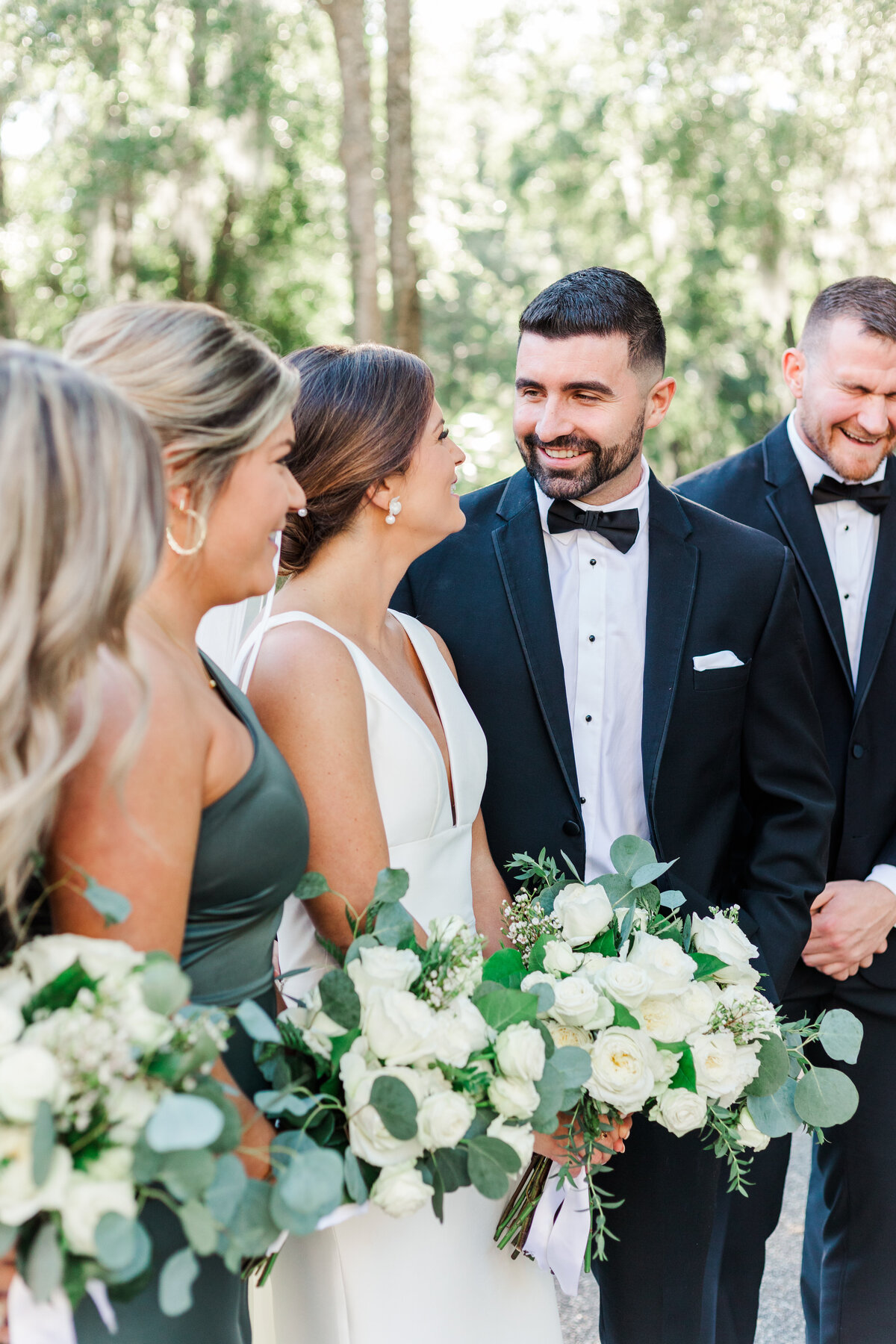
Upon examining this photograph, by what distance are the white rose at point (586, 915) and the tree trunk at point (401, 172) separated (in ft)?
24.1

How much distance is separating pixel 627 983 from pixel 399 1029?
46 cm

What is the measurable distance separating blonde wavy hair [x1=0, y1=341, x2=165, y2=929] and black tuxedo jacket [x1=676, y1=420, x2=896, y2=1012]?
2.17m

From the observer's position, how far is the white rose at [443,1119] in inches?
64.3

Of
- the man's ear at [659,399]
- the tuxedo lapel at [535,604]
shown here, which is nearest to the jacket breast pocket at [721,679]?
the tuxedo lapel at [535,604]

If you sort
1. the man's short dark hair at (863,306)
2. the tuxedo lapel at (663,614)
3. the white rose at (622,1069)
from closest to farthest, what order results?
the white rose at (622,1069) → the tuxedo lapel at (663,614) → the man's short dark hair at (863,306)

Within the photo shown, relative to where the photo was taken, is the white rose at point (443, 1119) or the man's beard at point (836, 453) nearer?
the white rose at point (443, 1119)

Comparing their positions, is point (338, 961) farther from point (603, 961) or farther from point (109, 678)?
point (109, 678)

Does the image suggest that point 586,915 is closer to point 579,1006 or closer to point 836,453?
point 579,1006

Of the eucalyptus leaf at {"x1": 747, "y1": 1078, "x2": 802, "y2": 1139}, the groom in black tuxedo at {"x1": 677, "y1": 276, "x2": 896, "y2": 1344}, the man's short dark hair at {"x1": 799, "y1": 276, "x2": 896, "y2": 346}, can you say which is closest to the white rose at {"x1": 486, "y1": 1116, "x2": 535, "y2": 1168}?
the eucalyptus leaf at {"x1": 747, "y1": 1078, "x2": 802, "y2": 1139}

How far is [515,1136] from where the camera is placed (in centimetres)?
171

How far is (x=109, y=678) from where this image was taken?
153 cm

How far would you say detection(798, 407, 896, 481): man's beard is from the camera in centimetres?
319

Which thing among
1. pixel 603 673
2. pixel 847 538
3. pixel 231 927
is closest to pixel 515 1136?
pixel 231 927

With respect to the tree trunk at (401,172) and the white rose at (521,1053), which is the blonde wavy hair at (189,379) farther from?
the tree trunk at (401,172)
